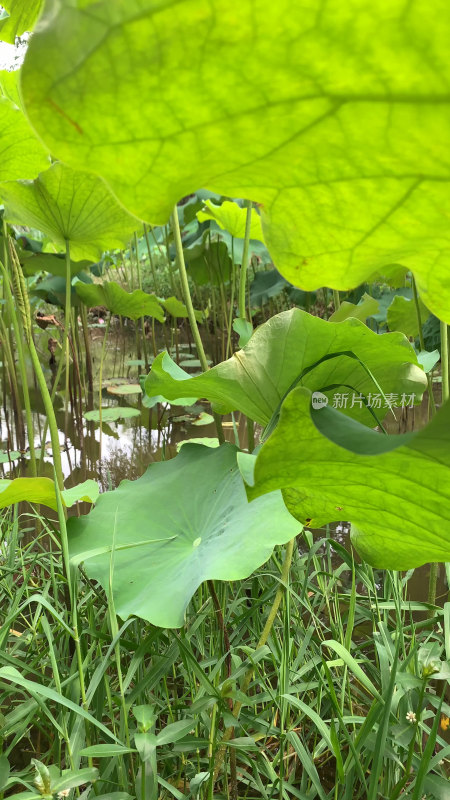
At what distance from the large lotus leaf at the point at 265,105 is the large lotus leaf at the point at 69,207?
927mm

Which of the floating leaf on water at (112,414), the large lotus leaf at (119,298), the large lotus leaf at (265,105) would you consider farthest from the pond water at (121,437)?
the large lotus leaf at (265,105)

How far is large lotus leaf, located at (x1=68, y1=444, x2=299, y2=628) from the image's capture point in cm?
61

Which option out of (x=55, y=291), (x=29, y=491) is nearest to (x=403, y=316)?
(x=29, y=491)

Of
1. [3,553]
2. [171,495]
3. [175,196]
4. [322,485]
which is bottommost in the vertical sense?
[3,553]

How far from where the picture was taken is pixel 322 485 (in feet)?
1.21

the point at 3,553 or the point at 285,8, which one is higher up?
the point at 285,8

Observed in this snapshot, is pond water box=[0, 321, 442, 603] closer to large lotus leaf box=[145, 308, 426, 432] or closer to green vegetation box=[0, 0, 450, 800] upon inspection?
green vegetation box=[0, 0, 450, 800]

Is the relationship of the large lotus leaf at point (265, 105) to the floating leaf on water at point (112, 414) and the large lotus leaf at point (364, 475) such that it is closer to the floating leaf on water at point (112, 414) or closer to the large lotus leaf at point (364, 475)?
the large lotus leaf at point (364, 475)

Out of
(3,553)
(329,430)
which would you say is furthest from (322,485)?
(3,553)

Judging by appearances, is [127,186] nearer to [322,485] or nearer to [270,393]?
[322,485]

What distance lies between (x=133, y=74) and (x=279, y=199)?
0.29ft

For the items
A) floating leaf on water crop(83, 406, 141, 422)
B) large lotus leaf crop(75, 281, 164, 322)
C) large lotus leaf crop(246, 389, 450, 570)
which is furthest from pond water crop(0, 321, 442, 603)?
large lotus leaf crop(246, 389, 450, 570)

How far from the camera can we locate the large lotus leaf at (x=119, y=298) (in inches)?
91.7

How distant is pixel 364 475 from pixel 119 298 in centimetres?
220
